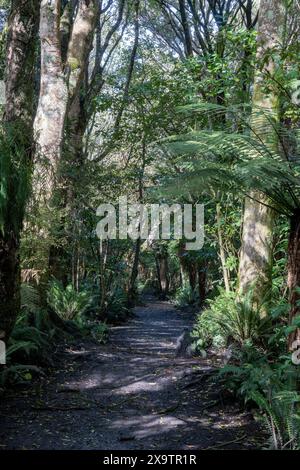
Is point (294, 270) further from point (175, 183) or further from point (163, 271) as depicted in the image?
point (163, 271)

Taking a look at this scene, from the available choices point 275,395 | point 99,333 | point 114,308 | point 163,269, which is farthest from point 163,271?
point 275,395

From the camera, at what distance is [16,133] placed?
4703 mm

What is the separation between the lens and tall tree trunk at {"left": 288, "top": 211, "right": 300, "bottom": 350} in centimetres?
411

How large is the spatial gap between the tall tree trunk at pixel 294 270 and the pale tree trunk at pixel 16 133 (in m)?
2.41

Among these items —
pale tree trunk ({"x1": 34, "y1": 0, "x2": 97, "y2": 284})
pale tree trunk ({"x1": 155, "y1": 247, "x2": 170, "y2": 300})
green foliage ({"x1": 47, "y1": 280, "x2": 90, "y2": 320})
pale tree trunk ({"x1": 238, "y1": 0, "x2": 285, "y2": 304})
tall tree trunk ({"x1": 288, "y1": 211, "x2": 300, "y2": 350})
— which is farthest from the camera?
pale tree trunk ({"x1": 155, "y1": 247, "x2": 170, "y2": 300})

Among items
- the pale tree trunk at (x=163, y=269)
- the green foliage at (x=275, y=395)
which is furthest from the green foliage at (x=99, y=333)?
the pale tree trunk at (x=163, y=269)

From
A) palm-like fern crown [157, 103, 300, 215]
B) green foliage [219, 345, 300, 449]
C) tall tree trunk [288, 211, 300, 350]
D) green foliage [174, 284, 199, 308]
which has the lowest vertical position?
green foliage [174, 284, 199, 308]

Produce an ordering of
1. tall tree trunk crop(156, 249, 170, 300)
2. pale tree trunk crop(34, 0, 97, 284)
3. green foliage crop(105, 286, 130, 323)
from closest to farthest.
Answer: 1. pale tree trunk crop(34, 0, 97, 284)
2. green foliage crop(105, 286, 130, 323)
3. tall tree trunk crop(156, 249, 170, 300)

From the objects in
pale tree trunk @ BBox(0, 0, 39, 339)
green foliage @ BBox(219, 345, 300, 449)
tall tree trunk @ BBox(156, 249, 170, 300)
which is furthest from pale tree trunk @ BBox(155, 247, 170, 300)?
green foliage @ BBox(219, 345, 300, 449)

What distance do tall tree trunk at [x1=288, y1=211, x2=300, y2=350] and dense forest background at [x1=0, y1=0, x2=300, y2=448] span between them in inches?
0.6

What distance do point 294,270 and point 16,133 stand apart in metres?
2.95

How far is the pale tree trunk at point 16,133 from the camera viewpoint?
4.14 m

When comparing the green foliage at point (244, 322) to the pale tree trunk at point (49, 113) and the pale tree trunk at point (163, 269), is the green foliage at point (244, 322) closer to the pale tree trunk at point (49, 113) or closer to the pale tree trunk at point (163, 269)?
the pale tree trunk at point (49, 113)

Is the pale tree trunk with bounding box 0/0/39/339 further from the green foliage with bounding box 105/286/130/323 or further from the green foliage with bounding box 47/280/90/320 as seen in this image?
the green foliage with bounding box 105/286/130/323
